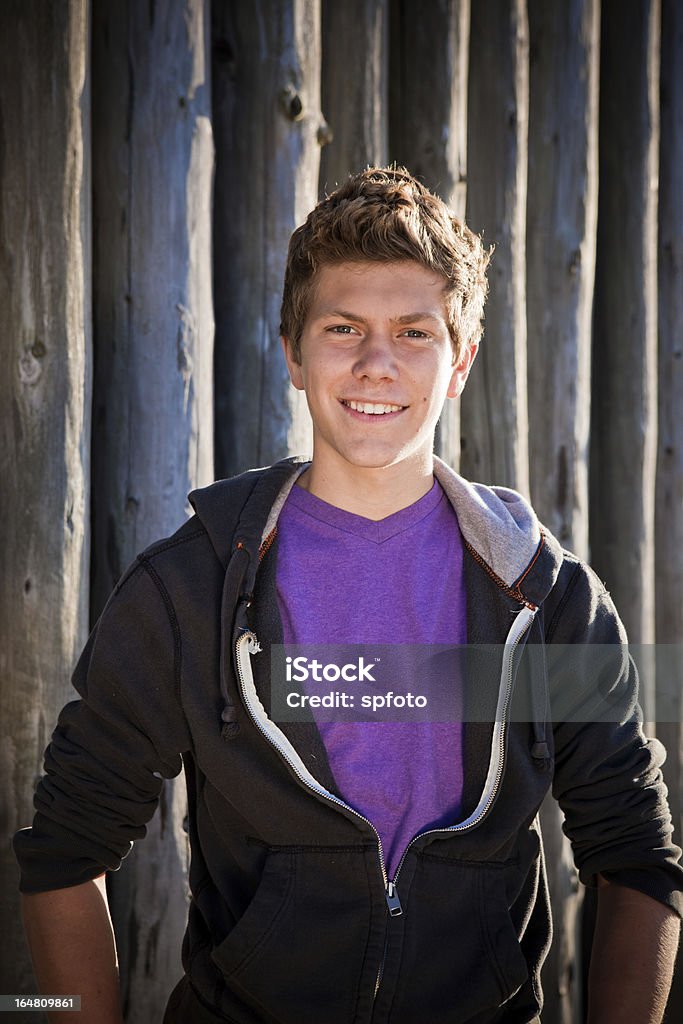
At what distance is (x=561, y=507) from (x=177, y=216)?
171 centimetres

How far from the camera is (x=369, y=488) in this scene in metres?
2.20

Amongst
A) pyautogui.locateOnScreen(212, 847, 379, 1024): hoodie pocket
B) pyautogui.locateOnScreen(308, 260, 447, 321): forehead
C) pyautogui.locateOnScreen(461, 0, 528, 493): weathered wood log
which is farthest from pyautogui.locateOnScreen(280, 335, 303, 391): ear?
pyautogui.locateOnScreen(461, 0, 528, 493): weathered wood log

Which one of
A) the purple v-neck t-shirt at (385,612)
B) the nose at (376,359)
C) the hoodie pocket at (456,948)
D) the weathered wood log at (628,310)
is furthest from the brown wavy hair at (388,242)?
the weathered wood log at (628,310)

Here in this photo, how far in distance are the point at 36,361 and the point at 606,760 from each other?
1.77 meters

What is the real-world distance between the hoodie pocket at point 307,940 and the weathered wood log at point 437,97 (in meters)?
1.61

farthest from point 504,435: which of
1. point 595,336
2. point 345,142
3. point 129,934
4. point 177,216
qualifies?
point 129,934

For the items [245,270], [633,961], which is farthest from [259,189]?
[633,961]

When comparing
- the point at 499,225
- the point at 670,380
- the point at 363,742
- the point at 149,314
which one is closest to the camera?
the point at 363,742

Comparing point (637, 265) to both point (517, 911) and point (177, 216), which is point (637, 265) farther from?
point (517, 911)

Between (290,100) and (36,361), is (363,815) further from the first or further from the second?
(290,100)

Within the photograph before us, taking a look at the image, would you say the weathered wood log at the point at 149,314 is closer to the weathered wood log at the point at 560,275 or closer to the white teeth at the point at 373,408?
the white teeth at the point at 373,408

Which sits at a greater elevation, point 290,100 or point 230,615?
point 290,100

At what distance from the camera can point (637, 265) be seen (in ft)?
12.6

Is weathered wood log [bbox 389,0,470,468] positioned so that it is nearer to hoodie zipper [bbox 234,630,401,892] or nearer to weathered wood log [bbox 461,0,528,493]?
weathered wood log [bbox 461,0,528,493]
